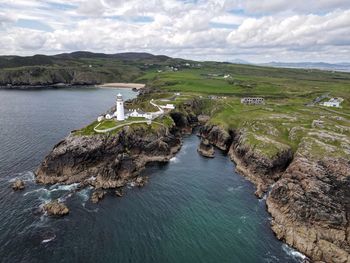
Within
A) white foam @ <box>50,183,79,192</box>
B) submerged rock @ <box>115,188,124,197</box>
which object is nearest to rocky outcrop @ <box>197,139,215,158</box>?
submerged rock @ <box>115,188,124,197</box>

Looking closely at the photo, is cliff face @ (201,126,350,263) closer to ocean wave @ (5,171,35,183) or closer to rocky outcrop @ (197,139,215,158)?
rocky outcrop @ (197,139,215,158)

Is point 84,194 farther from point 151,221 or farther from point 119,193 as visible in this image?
point 151,221

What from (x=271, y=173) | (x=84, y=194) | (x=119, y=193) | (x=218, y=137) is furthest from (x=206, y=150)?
(x=84, y=194)

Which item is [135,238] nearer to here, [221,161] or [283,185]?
[283,185]

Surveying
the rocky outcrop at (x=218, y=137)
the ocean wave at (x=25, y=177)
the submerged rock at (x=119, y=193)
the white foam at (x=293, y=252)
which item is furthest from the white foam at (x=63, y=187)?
the rocky outcrop at (x=218, y=137)

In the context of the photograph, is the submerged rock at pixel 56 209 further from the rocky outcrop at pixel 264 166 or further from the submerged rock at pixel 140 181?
the rocky outcrop at pixel 264 166
